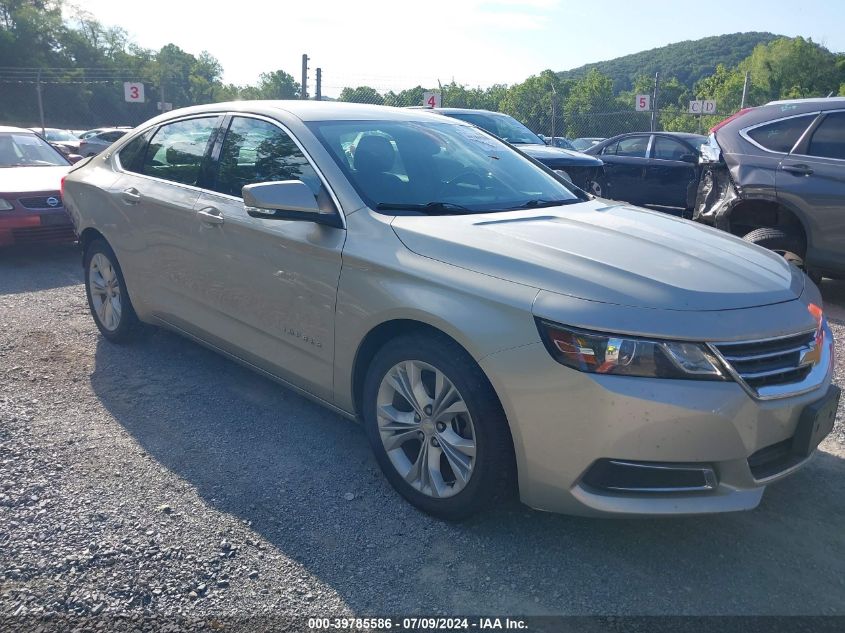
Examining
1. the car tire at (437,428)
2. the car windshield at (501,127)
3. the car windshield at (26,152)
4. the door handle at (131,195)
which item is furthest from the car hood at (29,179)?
the car tire at (437,428)

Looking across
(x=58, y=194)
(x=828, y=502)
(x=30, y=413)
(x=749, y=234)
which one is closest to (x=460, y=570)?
(x=828, y=502)

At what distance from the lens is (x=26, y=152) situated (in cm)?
904

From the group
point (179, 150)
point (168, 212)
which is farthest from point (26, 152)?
point (168, 212)

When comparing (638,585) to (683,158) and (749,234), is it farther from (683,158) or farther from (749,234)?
(683,158)

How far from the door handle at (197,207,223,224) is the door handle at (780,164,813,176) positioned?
16.3ft

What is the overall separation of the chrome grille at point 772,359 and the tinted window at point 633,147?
10.1 m

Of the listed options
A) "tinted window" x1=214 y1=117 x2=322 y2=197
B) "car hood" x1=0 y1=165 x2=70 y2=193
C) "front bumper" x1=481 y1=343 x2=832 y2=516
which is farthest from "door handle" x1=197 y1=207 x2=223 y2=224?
"car hood" x1=0 y1=165 x2=70 y2=193

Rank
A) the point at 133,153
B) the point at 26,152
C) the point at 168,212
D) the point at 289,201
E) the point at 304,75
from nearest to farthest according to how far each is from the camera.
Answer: the point at 289,201 → the point at 168,212 → the point at 133,153 → the point at 26,152 → the point at 304,75

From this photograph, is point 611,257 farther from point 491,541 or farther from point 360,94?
point 360,94

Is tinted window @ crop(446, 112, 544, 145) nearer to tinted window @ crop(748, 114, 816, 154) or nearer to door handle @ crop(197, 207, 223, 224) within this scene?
tinted window @ crop(748, 114, 816, 154)

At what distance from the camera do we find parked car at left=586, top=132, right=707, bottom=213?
1163 cm

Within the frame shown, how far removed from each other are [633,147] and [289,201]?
34.3 ft

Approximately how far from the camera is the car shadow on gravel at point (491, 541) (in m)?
2.52

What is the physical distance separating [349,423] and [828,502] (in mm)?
2311
